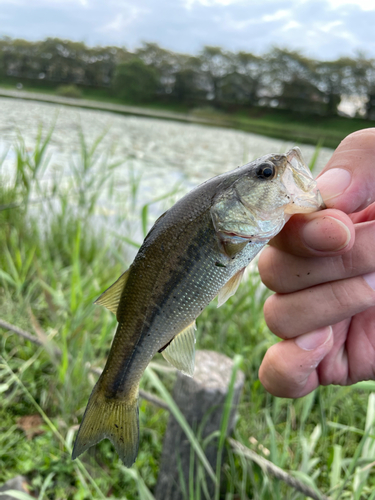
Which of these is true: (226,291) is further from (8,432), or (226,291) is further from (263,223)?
(8,432)

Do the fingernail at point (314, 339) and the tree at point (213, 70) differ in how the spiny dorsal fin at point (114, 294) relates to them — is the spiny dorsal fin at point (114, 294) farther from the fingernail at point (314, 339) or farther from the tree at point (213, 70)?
the tree at point (213, 70)

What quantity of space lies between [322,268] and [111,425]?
2.90 ft

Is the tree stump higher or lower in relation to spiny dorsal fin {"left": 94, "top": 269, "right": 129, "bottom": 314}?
lower

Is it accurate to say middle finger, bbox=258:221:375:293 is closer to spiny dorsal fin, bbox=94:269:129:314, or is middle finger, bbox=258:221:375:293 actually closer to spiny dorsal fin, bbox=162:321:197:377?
spiny dorsal fin, bbox=162:321:197:377

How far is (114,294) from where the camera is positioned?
3.71ft

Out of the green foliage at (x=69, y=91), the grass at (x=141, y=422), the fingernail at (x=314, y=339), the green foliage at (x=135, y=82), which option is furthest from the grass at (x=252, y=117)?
the fingernail at (x=314, y=339)

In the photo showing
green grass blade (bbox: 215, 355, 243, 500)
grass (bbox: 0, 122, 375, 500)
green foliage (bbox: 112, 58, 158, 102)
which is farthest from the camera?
green foliage (bbox: 112, 58, 158, 102)

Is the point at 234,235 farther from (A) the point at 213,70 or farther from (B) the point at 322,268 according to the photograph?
(A) the point at 213,70

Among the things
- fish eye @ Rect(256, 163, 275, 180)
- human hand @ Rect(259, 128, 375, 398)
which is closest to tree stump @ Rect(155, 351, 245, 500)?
human hand @ Rect(259, 128, 375, 398)

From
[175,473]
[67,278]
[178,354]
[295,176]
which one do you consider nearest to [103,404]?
[178,354]

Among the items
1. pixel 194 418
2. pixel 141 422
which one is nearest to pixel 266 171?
pixel 194 418

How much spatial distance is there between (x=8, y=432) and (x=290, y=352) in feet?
7.08

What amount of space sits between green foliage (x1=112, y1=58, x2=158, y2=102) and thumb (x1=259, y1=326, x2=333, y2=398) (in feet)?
233

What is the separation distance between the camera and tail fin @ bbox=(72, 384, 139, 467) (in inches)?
38.7
